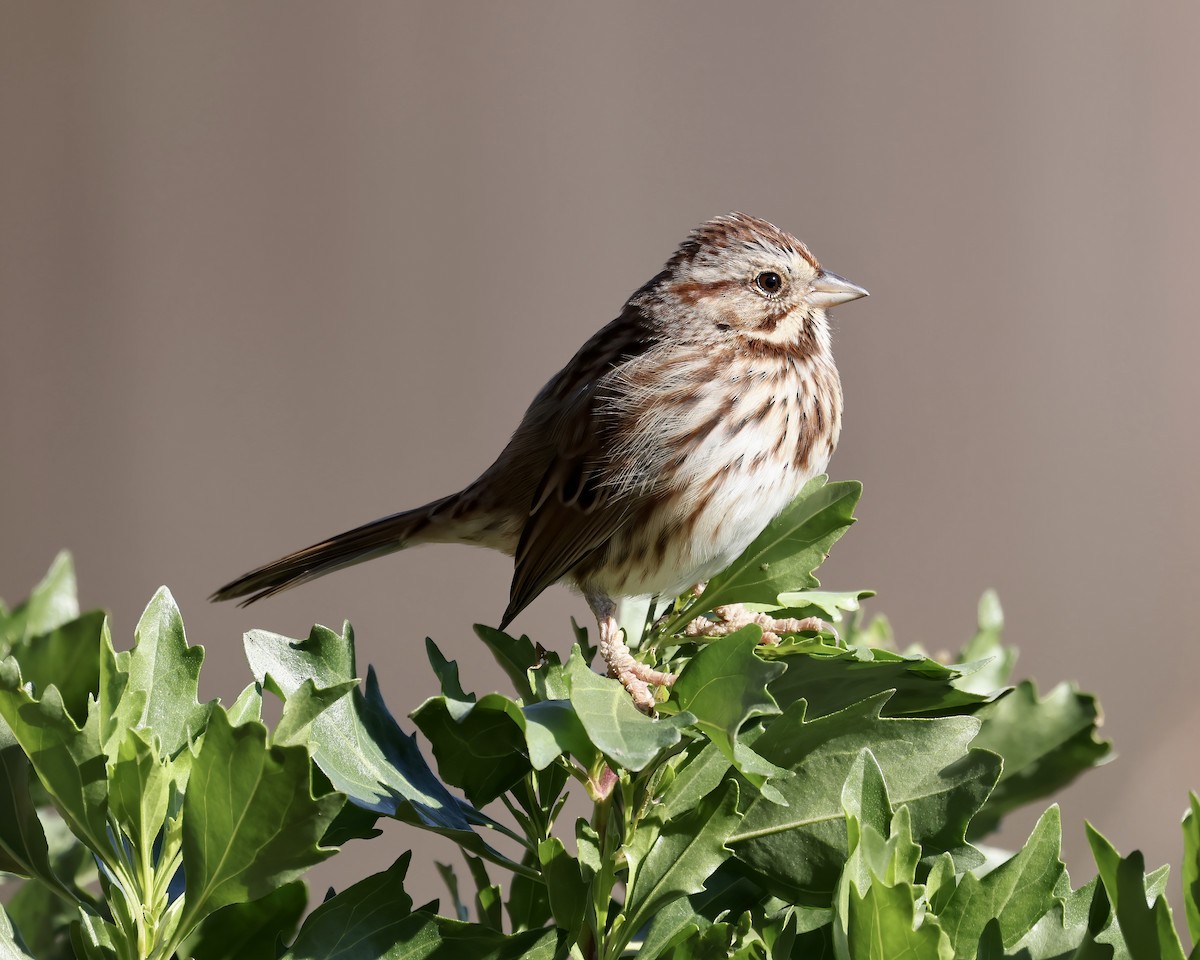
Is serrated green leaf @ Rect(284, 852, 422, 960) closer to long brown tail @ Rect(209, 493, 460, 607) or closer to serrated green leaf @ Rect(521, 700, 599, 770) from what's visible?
serrated green leaf @ Rect(521, 700, 599, 770)

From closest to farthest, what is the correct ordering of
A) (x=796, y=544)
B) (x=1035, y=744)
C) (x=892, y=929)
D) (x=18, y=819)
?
(x=892, y=929) < (x=18, y=819) < (x=796, y=544) < (x=1035, y=744)

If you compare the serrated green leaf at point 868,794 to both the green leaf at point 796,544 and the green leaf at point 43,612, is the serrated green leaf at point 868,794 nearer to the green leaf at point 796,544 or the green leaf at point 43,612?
the green leaf at point 796,544

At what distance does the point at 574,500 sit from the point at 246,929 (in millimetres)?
1092

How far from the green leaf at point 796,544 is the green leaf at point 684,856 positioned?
0.20 m

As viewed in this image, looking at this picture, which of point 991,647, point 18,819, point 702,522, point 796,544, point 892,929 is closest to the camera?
point 892,929

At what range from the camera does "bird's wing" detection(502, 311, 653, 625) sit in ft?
5.95

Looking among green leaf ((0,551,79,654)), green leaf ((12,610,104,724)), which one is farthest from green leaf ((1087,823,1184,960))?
green leaf ((0,551,79,654))

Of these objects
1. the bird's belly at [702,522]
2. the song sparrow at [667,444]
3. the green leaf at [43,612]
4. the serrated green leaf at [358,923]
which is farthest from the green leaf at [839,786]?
the bird's belly at [702,522]

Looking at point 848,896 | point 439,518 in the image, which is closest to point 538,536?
point 439,518

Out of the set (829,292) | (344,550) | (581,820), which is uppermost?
(829,292)

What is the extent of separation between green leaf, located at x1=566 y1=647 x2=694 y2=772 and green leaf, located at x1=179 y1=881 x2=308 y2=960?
224 millimetres

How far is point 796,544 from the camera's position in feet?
3.11

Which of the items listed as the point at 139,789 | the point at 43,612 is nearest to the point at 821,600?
the point at 139,789

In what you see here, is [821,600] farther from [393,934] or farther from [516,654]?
[393,934]
